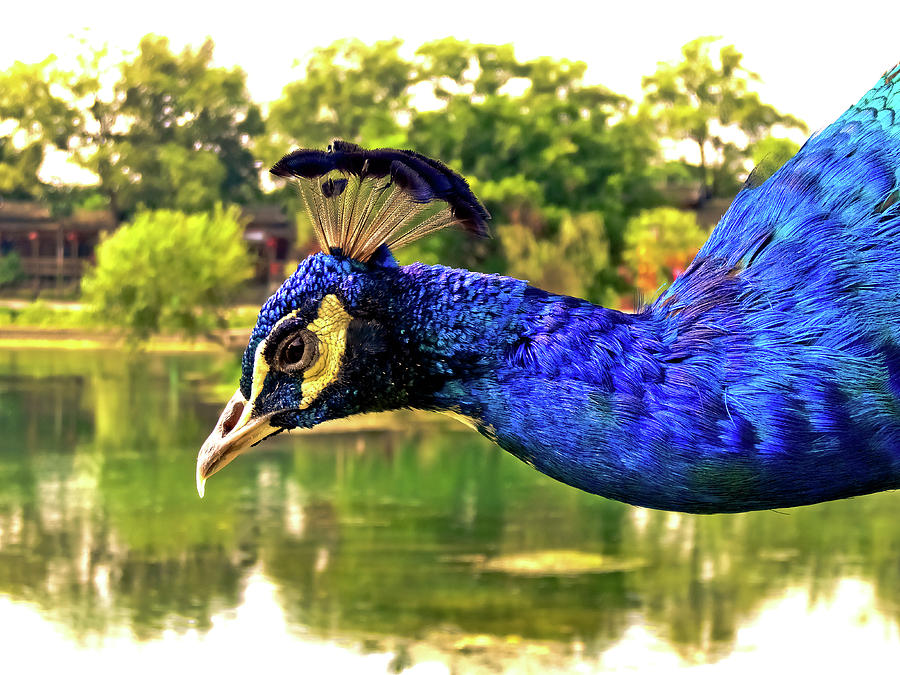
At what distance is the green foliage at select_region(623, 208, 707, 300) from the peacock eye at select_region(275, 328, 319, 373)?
91.8 ft

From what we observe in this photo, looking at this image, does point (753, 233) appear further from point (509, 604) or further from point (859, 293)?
point (509, 604)

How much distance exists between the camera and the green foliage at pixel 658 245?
3065 cm

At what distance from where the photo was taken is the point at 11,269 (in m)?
44.1

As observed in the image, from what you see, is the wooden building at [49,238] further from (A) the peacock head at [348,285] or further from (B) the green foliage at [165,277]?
(A) the peacock head at [348,285]

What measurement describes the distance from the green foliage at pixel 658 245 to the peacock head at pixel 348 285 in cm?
2795

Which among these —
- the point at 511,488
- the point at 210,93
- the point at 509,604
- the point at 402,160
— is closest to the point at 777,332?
the point at 402,160

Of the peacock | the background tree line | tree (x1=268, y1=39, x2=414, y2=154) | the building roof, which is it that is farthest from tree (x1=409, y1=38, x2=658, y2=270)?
the peacock

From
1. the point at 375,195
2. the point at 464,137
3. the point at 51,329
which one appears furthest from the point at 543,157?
the point at 375,195

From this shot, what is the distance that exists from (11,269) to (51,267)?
1605 mm

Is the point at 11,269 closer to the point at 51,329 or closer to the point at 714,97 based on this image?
the point at 51,329

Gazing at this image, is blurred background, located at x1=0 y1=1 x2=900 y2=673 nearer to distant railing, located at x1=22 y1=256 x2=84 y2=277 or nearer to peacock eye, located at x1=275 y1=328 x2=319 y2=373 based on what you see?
distant railing, located at x1=22 y1=256 x2=84 y2=277

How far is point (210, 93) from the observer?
44094mm

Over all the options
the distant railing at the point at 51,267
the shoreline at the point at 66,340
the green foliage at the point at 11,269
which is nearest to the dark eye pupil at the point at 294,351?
the shoreline at the point at 66,340

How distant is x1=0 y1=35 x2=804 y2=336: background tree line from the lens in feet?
98.7
